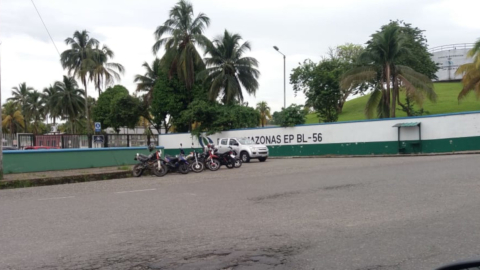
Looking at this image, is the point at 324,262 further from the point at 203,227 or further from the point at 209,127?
the point at 209,127

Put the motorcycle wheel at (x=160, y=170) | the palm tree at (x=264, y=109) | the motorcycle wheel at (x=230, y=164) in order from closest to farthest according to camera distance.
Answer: the motorcycle wheel at (x=160, y=170)
the motorcycle wheel at (x=230, y=164)
the palm tree at (x=264, y=109)

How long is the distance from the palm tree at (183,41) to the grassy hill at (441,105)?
22.8 m

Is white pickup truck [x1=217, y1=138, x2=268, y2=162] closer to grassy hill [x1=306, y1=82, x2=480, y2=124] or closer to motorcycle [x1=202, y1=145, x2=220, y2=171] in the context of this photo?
motorcycle [x1=202, y1=145, x2=220, y2=171]

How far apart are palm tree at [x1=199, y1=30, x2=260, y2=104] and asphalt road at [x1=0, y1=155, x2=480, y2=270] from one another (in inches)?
1230

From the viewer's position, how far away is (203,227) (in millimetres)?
7605

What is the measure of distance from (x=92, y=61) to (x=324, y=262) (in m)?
48.1

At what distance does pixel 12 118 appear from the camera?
72.4m

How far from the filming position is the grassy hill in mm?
49834

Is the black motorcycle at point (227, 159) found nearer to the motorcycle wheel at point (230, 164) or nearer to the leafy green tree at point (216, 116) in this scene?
the motorcycle wheel at point (230, 164)

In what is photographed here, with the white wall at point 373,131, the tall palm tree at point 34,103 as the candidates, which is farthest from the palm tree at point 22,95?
the white wall at point 373,131

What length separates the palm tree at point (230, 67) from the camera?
43.3 metres

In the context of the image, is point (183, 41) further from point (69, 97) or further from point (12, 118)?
point (12, 118)

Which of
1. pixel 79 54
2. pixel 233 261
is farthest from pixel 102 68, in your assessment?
pixel 233 261

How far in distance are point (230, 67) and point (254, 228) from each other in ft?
122
